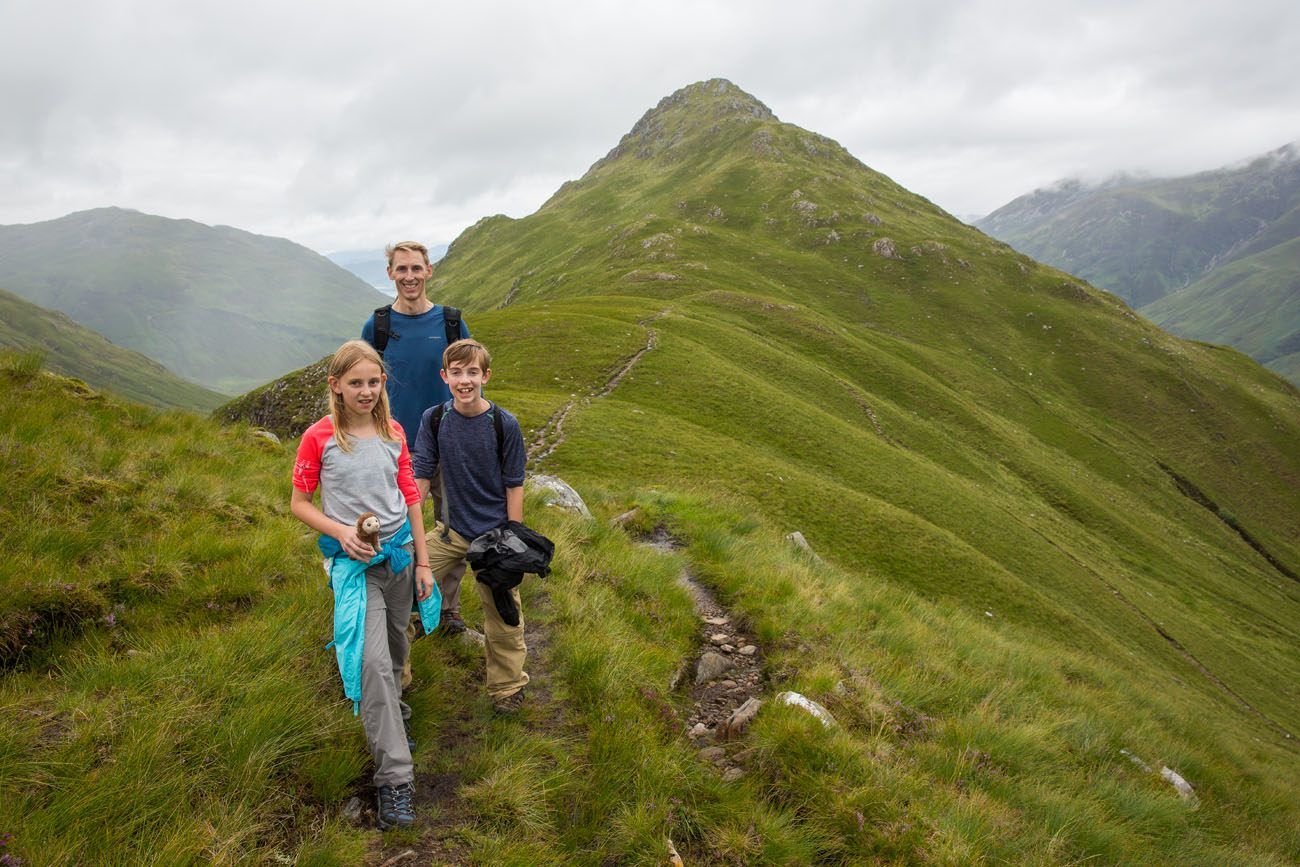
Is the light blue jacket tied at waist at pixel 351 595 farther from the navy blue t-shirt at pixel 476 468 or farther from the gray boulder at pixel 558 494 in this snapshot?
the gray boulder at pixel 558 494

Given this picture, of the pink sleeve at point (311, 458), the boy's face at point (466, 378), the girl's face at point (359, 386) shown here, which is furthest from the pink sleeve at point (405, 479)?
the boy's face at point (466, 378)

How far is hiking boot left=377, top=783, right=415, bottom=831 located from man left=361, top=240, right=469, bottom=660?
8.68 ft

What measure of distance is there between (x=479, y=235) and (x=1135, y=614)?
181360 millimetres

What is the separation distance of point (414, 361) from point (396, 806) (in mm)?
4998

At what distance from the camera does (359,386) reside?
5.00 metres

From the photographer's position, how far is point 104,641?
187 inches

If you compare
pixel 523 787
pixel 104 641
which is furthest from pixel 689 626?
pixel 104 641

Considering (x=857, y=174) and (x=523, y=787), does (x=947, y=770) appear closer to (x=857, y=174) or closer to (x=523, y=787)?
(x=523, y=787)

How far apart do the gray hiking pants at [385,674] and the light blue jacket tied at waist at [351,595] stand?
0.22ft

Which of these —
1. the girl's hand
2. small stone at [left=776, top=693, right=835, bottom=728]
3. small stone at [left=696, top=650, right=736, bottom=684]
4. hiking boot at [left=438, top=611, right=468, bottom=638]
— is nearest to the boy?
hiking boot at [left=438, top=611, right=468, bottom=638]

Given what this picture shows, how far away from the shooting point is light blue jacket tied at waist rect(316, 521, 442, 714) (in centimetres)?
449

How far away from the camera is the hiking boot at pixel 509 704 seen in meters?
5.56

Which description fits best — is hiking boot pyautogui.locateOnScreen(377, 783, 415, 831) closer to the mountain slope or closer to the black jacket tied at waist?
the mountain slope

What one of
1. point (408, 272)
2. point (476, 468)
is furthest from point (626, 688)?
point (408, 272)
